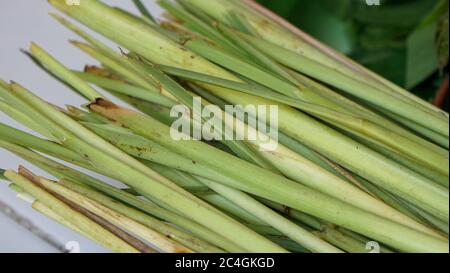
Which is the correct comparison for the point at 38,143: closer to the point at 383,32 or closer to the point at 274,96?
the point at 274,96

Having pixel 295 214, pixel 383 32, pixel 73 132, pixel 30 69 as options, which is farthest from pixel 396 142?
pixel 383 32

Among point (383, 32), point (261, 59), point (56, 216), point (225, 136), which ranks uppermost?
point (383, 32)

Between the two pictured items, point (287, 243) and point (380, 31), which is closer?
point (287, 243)

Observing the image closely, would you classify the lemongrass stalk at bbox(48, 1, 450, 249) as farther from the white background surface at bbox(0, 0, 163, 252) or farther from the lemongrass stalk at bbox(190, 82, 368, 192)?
the white background surface at bbox(0, 0, 163, 252)

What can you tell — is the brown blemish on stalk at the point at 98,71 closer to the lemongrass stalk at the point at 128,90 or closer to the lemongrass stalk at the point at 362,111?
the lemongrass stalk at the point at 128,90

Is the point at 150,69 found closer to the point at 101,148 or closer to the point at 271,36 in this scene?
the point at 101,148

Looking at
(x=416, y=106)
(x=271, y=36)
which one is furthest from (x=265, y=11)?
(x=416, y=106)

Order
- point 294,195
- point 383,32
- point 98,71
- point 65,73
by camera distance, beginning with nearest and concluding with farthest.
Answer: point 294,195 < point 65,73 < point 98,71 < point 383,32

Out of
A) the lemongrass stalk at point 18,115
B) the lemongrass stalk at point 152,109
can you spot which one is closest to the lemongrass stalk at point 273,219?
the lemongrass stalk at point 152,109
